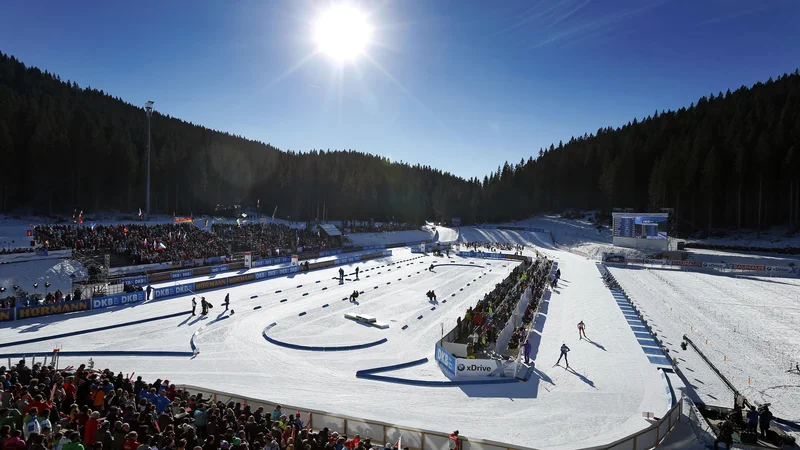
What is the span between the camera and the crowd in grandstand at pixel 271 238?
164 ft

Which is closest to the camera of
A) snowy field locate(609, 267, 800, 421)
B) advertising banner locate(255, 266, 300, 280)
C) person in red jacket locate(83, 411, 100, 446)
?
person in red jacket locate(83, 411, 100, 446)

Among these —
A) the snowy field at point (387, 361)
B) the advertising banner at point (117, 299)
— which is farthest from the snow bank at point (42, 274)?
the snowy field at point (387, 361)

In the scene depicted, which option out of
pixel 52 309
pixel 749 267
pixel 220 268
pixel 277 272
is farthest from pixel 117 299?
pixel 749 267

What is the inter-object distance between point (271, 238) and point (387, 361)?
39.8m

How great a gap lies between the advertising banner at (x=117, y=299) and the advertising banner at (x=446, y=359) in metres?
21.4

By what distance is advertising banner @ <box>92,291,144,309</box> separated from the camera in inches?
1033

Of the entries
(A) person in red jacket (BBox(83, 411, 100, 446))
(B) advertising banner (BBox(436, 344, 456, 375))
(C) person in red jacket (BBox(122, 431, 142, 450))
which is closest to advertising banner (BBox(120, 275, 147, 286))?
(B) advertising banner (BBox(436, 344, 456, 375))

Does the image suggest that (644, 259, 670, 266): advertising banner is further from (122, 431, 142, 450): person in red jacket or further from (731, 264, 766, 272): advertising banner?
(122, 431, 142, 450): person in red jacket

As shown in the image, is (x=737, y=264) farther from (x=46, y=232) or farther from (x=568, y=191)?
(x=46, y=232)

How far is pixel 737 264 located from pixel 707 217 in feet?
95.6

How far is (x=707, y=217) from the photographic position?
70750mm

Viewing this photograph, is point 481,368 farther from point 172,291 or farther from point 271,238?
point 271,238

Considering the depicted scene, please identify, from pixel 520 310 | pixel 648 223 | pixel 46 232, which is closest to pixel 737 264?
pixel 648 223

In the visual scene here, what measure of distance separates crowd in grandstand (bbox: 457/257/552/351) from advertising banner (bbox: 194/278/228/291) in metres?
20.4
